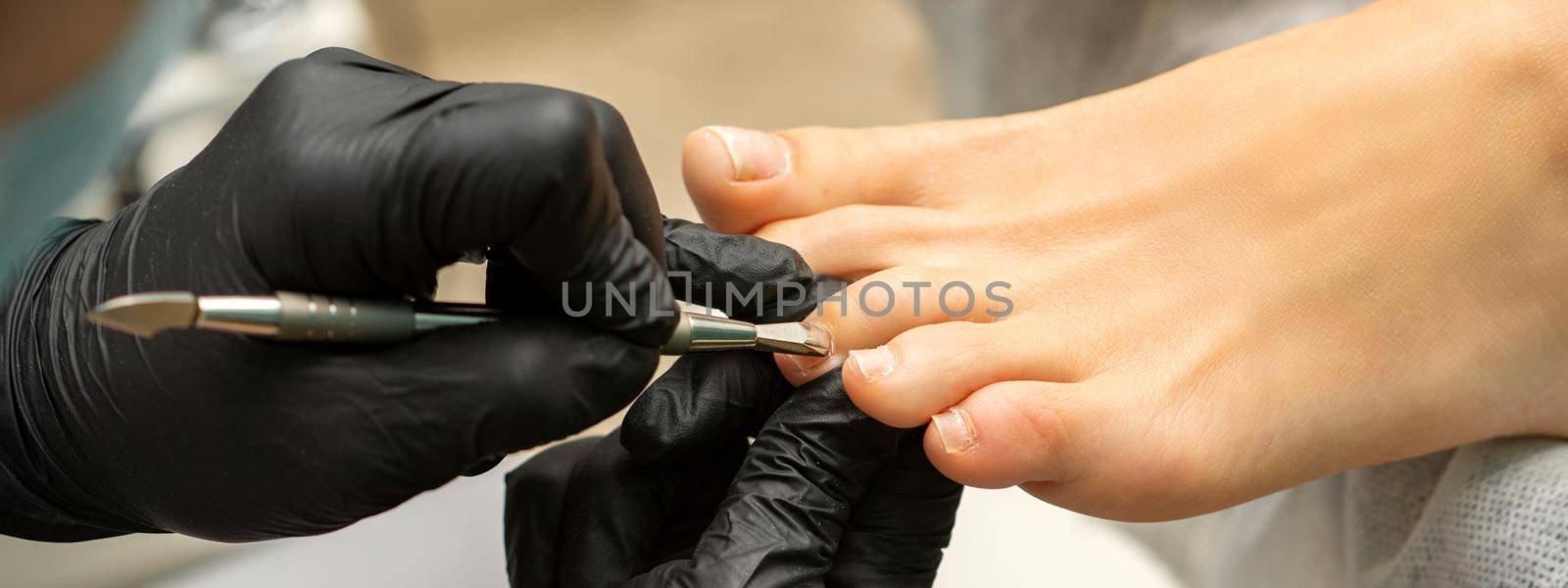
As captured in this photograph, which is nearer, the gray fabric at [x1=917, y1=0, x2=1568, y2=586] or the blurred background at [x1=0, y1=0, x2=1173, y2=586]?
the gray fabric at [x1=917, y1=0, x2=1568, y2=586]

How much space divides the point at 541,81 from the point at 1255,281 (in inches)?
55.1

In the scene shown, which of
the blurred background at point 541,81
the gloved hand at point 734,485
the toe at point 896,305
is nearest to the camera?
the gloved hand at point 734,485

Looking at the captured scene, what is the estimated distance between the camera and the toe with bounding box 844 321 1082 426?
76cm

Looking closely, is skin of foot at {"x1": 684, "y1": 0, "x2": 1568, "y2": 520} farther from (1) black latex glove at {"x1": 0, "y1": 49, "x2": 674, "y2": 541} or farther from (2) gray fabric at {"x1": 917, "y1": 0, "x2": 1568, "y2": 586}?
(1) black latex glove at {"x1": 0, "y1": 49, "x2": 674, "y2": 541}

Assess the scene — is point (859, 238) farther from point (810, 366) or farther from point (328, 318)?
point (328, 318)

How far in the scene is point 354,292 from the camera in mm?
572

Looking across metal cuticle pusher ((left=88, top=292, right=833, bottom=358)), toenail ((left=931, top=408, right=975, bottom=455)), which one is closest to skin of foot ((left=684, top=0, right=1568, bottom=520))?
toenail ((left=931, top=408, right=975, bottom=455))

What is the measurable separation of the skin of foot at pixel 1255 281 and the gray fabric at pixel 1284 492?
53 millimetres

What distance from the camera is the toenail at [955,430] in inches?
29.8

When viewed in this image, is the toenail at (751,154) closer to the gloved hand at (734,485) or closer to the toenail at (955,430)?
the gloved hand at (734,485)

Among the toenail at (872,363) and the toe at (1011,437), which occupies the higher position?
the toenail at (872,363)

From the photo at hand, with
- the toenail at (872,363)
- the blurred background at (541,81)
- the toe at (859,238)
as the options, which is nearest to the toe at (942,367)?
the toenail at (872,363)

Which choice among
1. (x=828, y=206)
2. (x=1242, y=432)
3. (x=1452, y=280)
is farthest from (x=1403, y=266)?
(x=828, y=206)

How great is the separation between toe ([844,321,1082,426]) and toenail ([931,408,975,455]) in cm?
1
